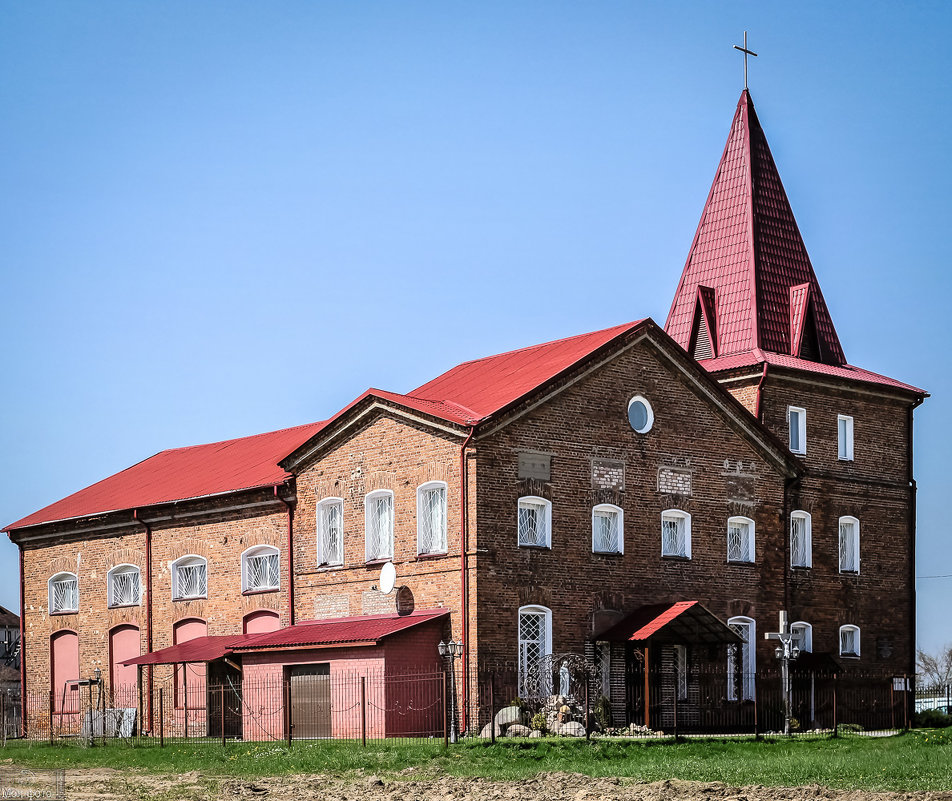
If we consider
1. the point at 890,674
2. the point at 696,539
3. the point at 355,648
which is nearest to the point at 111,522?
the point at 355,648

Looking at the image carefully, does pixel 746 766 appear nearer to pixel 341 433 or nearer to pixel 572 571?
pixel 572 571

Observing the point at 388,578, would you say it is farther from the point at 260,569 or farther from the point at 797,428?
the point at 797,428

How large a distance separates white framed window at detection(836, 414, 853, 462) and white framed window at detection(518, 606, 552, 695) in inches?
452

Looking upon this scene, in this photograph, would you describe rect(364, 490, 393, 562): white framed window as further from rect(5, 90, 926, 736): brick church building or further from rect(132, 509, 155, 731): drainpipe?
rect(132, 509, 155, 731): drainpipe

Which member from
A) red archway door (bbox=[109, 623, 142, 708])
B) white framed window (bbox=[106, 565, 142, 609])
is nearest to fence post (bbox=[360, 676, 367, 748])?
red archway door (bbox=[109, 623, 142, 708])

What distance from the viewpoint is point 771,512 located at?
121ft

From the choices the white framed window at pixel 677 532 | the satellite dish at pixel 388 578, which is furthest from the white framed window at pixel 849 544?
the satellite dish at pixel 388 578

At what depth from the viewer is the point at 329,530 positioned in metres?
35.6

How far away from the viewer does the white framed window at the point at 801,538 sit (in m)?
38.0

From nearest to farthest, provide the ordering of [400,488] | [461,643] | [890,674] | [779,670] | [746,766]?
1. [746,766]
2. [461,643]
3. [400,488]
4. [779,670]
5. [890,674]

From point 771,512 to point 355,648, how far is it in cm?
1129

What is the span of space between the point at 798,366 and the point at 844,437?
2562 millimetres

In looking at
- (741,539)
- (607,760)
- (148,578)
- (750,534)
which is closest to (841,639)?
(750,534)

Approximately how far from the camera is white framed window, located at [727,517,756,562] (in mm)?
36128
